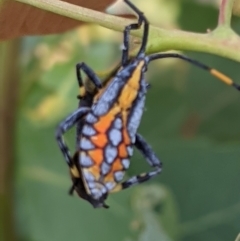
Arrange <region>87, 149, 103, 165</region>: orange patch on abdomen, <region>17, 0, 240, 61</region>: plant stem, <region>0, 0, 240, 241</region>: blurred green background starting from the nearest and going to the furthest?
<region>17, 0, 240, 61</region>: plant stem, <region>87, 149, 103, 165</region>: orange patch on abdomen, <region>0, 0, 240, 241</region>: blurred green background

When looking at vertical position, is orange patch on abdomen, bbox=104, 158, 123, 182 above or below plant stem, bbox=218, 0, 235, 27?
A: below

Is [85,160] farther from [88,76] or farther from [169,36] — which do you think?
[169,36]

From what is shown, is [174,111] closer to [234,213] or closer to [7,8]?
[234,213]

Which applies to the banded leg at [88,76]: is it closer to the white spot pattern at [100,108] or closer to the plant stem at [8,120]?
the white spot pattern at [100,108]

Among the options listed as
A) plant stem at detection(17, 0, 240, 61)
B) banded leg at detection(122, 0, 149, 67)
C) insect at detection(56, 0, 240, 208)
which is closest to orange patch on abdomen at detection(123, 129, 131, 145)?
insect at detection(56, 0, 240, 208)

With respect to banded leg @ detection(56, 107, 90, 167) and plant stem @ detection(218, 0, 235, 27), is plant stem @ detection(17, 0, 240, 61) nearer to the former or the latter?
plant stem @ detection(218, 0, 235, 27)

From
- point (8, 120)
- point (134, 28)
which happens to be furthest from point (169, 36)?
point (8, 120)

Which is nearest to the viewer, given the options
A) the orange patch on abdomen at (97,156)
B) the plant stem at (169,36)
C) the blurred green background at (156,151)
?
the plant stem at (169,36)

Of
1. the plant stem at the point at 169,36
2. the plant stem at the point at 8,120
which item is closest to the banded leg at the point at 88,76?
the plant stem at the point at 169,36
